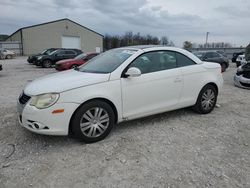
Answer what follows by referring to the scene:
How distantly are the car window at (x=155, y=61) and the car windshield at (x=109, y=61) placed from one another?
0.21 metres

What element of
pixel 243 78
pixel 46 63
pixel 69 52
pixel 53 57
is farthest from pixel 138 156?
Result: pixel 69 52

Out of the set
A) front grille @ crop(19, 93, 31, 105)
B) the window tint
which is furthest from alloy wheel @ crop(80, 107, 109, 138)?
the window tint

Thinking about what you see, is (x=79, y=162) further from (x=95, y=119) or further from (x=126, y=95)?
(x=126, y=95)

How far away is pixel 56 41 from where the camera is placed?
3831 cm

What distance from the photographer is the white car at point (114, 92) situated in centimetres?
324

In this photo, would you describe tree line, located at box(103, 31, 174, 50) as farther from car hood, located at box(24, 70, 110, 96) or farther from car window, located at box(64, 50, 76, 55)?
car hood, located at box(24, 70, 110, 96)

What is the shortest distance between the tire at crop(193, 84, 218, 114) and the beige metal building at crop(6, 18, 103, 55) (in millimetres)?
36594

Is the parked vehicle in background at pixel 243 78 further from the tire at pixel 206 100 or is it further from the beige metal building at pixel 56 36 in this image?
the beige metal building at pixel 56 36

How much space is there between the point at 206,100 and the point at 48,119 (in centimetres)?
336

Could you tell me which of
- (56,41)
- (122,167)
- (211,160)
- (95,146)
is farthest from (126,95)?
(56,41)

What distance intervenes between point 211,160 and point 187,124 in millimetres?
1323

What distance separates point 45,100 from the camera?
126 inches

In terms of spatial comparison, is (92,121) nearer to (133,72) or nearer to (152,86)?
(133,72)

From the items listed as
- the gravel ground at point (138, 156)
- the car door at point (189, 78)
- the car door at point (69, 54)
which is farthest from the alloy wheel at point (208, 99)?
the car door at point (69, 54)
